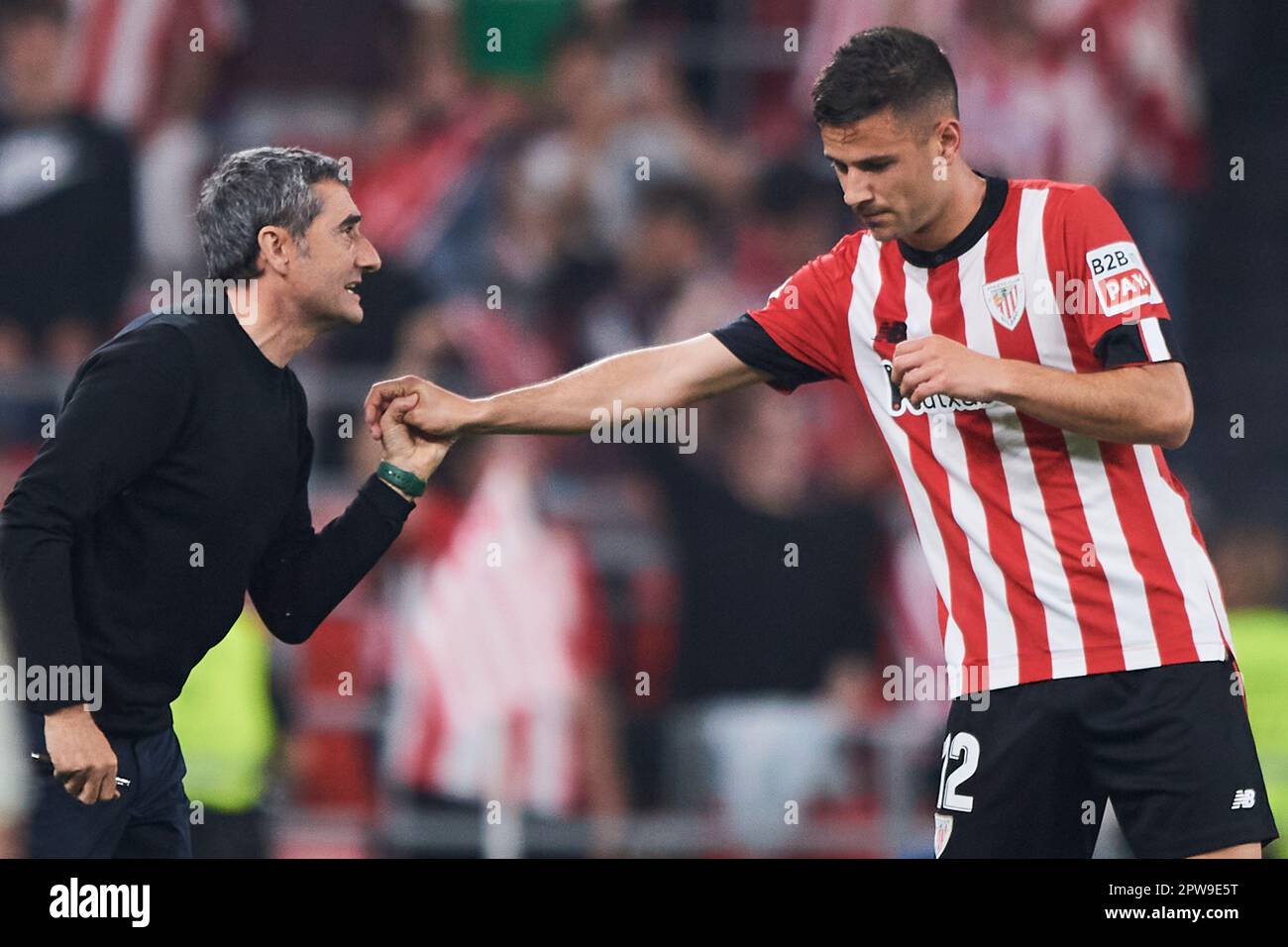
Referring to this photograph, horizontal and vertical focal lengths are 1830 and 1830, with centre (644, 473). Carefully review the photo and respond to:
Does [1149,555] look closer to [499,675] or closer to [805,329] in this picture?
[805,329]

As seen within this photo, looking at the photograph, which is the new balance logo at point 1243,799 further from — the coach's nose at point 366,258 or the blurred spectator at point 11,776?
the blurred spectator at point 11,776

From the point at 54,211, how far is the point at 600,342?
229 centimetres

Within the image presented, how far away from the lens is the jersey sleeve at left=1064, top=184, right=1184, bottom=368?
365 centimetres

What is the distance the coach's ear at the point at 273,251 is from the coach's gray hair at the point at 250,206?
1 cm

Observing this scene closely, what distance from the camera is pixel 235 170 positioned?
165 inches

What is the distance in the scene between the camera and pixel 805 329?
4.15 metres

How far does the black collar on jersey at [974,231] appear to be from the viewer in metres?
3.89

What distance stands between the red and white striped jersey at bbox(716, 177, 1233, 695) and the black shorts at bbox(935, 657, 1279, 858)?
0.17ft

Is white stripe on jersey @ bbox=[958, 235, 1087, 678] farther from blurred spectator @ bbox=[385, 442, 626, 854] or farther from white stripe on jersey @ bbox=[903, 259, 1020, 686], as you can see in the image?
blurred spectator @ bbox=[385, 442, 626, 854]

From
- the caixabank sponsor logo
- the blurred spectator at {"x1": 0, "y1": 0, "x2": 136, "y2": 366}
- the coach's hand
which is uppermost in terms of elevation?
the blurred spectator at {"x1": 0, "y1": 0, "x2": 136, "y2": 366}

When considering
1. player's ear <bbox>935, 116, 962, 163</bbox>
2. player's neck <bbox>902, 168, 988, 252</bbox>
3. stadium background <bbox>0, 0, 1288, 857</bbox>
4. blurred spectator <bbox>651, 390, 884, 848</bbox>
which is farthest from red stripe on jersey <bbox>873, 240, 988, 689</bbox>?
blurred spectator <bbox>651, 390, 884, 848</bbox>

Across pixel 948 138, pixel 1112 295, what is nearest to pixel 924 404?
pixel 1112 295
